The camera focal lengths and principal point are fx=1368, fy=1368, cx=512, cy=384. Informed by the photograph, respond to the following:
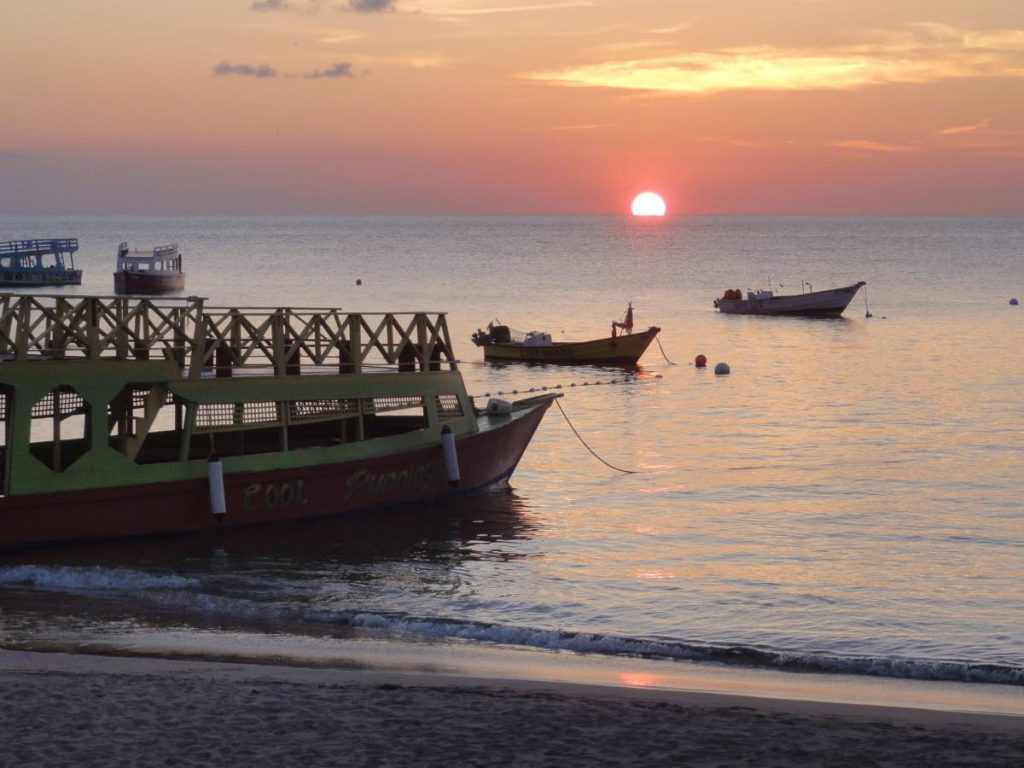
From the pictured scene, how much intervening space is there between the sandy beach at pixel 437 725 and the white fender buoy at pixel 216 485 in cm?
808

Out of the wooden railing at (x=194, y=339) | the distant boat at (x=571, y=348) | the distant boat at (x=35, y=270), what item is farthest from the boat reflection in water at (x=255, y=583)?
the distant boat at (x=35, y=270)

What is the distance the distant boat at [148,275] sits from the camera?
107 m

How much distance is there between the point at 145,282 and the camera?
108 m

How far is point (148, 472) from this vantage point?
22.5 meters

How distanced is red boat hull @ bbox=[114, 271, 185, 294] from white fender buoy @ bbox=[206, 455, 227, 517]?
3443 inches

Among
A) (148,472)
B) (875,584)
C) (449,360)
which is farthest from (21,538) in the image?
(875,584)

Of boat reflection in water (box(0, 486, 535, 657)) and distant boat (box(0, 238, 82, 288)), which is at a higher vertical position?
distant boat (box(0, 238, 82, 288))

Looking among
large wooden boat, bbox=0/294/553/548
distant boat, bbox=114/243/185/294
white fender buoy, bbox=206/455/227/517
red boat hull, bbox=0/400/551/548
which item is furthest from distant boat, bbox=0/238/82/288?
white fender buoy, bbox=206/455/227/517

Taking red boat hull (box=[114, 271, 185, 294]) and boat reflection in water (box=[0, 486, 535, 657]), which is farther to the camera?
red boat hull (box=[114, 271, 185, 294])

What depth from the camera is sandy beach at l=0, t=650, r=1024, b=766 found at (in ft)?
38.1

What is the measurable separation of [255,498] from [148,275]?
290 feet

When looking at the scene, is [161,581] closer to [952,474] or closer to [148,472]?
[148,472]

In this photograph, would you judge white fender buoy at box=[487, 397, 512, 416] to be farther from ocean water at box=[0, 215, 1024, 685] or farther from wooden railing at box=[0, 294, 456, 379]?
wooden railing at box=[0, 294, 456, 379]

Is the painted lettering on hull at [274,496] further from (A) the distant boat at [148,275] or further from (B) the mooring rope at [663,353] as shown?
(A) the distant boat at [148,275]
